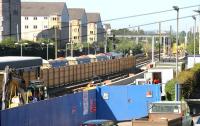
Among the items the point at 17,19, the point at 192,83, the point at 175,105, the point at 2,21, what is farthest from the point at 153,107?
the point at 17,19

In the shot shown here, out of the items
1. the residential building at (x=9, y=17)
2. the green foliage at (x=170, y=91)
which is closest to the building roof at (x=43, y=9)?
the residential building at (x=9, y=17)

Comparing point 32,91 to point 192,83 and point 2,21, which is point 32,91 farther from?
point 2,21

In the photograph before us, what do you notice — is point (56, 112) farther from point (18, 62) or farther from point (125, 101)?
point (125, 101)

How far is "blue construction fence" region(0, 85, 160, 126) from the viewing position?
77.3 feet

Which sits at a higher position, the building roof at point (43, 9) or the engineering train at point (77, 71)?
the building roof at point (43, 9)

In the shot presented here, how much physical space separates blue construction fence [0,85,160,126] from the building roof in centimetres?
14703

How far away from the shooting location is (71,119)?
Result: 2866 cm

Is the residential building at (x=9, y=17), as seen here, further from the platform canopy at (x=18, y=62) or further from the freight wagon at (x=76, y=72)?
the platform canopy at (x=18, y=62)

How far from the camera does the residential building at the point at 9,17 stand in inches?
5226

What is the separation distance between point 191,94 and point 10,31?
312 ft

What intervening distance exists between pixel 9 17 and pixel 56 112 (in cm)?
11395

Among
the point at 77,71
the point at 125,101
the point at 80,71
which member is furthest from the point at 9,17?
the point at 125,101

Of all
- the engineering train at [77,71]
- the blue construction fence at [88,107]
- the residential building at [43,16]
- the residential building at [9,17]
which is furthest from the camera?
the residential building at [43,16]

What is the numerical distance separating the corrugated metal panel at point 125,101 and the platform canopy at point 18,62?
5.04 m
